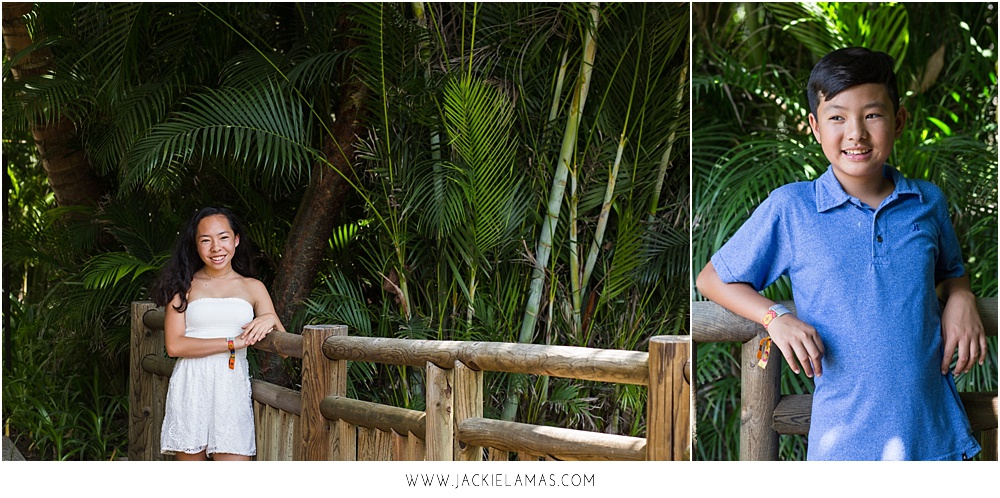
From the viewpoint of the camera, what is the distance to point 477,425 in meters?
1.77

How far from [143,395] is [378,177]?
3.03ft

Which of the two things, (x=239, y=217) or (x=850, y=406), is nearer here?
(x=850, y=406)

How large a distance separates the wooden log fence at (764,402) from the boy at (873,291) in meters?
0.10

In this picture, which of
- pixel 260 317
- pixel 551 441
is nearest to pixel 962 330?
pixel 551 441

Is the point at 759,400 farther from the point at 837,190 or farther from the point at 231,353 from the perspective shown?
the point at 231,353

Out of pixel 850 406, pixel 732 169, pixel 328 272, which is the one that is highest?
pixel 732 169

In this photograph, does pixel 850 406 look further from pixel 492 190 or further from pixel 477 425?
pixel 492 190
